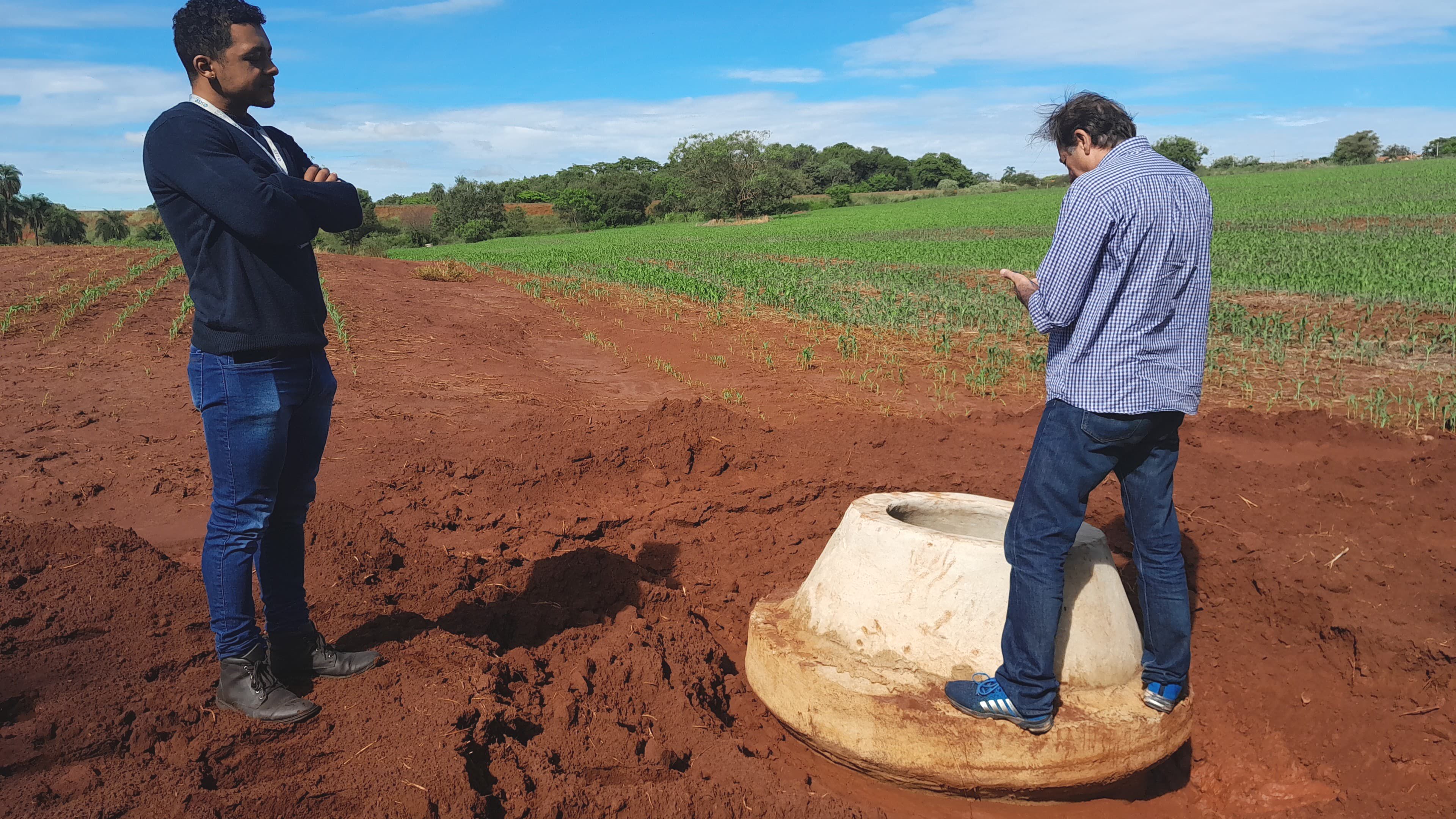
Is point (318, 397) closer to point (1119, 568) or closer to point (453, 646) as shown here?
point (453, 646)

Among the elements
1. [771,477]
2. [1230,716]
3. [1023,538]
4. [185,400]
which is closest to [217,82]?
[1023,538]

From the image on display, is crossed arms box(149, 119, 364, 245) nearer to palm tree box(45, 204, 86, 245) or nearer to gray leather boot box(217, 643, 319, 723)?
gray leather boot box(217, 643, 319, 723)

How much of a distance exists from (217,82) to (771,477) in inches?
149

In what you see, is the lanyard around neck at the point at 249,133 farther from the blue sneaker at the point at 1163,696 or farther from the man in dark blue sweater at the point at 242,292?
the blue sneaker at the point at 1163,696

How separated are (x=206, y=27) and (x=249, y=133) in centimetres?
30

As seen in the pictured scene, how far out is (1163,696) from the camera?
9.45 feet

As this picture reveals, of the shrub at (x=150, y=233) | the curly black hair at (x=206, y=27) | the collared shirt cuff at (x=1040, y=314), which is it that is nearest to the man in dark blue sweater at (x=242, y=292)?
the curly black hair at (x=206, y=27)

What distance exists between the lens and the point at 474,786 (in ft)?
8.20

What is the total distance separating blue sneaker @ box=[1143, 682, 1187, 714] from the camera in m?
2.88

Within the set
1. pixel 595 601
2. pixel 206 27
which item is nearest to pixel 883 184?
pixel 595 601

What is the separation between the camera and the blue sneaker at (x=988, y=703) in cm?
272

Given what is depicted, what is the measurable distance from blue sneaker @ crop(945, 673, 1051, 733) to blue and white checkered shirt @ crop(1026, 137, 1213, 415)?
3.15 feet

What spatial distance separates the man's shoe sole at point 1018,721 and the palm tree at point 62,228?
53078mm

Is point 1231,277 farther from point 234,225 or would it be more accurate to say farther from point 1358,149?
point 1358,149
